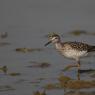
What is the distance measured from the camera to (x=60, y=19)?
2772 cm

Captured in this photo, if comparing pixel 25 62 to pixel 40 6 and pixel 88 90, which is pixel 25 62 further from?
pixel 40 6

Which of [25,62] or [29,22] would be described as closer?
[25,62]

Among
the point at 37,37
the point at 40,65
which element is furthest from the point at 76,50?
the point at 37,37

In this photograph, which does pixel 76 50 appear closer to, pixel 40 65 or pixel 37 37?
pixel 40 65

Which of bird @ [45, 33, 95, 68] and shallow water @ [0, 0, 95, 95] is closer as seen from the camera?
shallow water @ [0, 0, 95, 95]

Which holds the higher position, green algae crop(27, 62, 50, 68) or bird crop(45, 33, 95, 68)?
bird crop(45, 33, 95, 68)

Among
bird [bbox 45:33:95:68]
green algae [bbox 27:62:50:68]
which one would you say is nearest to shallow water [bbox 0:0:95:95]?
green algae [bbox 27:62:50:68]

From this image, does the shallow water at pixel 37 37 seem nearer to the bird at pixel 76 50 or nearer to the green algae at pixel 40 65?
the green algae at pixel 40 65

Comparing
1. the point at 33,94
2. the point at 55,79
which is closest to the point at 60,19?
the point at 55,79

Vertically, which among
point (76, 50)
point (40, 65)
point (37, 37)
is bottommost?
point (40, 65)

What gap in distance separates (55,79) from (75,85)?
110cm

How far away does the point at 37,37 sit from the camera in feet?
79.8

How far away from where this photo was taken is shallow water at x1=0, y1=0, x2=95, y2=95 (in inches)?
741

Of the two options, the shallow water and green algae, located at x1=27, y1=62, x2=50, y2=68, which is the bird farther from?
green algae, located at x1=27, y1=62, x2=50, y2=68
